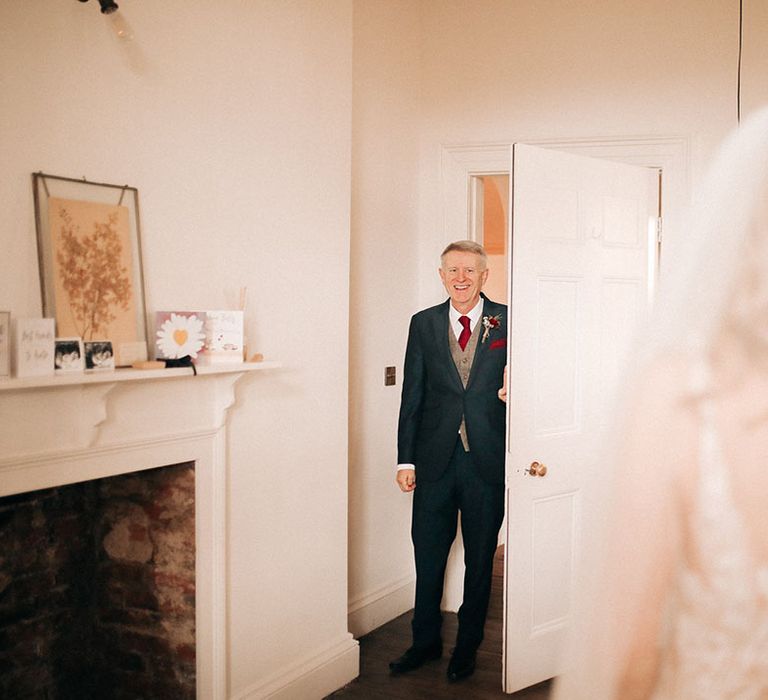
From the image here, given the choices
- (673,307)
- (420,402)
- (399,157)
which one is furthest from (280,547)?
(673,307)

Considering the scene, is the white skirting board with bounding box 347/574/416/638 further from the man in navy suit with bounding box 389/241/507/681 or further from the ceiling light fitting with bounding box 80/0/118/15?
the ceiling light fitting with bounding box 80/0/118/15

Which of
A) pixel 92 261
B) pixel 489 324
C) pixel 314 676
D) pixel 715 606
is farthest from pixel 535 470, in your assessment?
pixel 715 606

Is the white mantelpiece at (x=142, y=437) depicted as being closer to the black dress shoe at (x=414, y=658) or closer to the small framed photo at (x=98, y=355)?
the small framed photo at (x=98, y=355)

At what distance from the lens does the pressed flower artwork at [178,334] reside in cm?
227

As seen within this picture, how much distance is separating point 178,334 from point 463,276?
1533 mm

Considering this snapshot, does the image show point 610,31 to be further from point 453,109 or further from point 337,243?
point 337,243

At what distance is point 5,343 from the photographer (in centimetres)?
183

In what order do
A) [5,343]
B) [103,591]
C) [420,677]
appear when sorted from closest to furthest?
[5,343] < [103,591] < [420,677]

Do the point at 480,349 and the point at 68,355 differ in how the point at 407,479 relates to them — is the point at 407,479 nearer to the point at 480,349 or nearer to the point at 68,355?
the point at 480,349

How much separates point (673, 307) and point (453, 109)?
355cm

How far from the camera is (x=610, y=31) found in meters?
3.81

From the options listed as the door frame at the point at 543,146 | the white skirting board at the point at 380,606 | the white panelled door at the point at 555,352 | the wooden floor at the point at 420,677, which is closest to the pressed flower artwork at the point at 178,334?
the white panelled door at the point at 555,352

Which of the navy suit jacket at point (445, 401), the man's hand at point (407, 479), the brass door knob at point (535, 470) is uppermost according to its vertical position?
the navy suit jacket at point (445, 401)

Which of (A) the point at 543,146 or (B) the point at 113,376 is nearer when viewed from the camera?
(B) the point at 113,376
